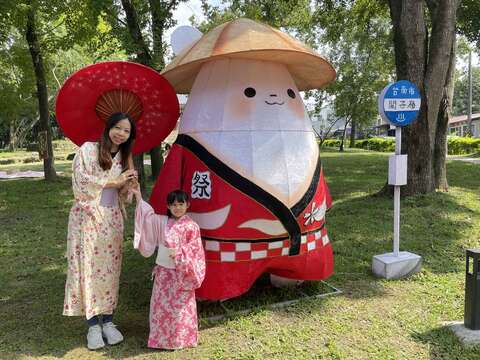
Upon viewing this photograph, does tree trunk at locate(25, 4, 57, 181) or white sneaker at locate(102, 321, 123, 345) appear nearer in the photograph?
white sneaker at locate(102, 321, 123, 345)

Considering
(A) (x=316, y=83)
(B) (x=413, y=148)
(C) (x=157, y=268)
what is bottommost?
(C) (x=157, y=268)

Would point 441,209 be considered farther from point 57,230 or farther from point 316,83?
point 57,230

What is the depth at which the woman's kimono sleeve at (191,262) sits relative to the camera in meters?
3.12

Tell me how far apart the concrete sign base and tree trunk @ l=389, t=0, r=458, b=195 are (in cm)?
336

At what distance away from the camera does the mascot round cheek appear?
352cm

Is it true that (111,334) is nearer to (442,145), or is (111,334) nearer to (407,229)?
(407,229)

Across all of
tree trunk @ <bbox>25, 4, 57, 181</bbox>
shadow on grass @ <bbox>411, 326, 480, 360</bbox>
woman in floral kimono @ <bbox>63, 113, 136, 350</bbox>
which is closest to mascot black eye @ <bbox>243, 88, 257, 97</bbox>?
woman in floral kimono @ <bbox>63, 113, 136, 350</bbox>

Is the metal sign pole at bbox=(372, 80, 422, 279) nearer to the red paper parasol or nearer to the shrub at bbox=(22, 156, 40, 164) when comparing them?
the red paper parasol

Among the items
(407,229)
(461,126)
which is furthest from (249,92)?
(461,126)

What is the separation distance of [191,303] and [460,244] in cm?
428

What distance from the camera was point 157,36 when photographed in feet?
32.2

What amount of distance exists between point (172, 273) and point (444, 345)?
2142 millimetres

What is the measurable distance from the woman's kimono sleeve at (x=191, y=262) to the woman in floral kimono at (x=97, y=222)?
0.54 meters

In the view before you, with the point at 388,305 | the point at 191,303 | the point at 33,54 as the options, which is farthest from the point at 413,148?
the point at 33,54
